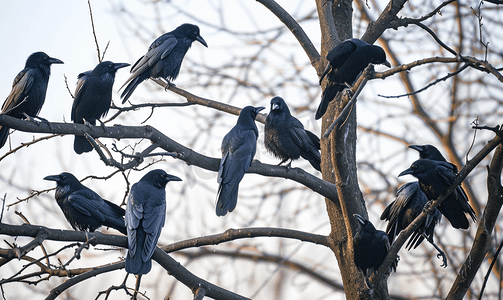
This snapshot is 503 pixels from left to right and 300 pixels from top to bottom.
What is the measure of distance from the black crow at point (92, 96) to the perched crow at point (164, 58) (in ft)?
0.71

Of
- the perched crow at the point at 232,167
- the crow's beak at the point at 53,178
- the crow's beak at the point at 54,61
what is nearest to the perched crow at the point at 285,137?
the perched crow at the point at 232,167

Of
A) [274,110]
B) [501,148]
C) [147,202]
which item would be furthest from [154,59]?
[501,148]

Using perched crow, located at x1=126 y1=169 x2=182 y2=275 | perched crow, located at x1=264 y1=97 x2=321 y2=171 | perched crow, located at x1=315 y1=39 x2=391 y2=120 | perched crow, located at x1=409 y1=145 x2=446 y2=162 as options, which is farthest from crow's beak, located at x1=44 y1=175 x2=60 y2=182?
perched crow, located at x1=409 y1=145 x2=446 y2=162

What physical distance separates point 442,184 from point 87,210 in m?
3.29

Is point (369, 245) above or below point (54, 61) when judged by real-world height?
below

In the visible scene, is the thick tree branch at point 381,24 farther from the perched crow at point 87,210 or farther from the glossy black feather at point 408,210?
the perched crow at point 87,210

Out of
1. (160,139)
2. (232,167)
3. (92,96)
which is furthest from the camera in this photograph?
(92,96)

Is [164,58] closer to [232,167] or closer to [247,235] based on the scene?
[232,167]

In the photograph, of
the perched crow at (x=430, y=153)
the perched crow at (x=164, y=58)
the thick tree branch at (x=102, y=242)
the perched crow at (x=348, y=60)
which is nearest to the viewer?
the thick tree branch at (x=102, y=242)

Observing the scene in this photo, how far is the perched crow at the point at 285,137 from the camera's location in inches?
209

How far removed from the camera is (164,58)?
18.7 feet

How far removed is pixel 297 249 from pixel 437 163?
678 centimetres

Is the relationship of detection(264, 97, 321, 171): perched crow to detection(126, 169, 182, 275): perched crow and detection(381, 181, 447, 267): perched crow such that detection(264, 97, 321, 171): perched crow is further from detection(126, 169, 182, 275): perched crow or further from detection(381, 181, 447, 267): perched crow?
detection(126, 169, 182, 275): perched crow

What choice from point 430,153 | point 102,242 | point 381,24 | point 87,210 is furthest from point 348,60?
point 87,210
